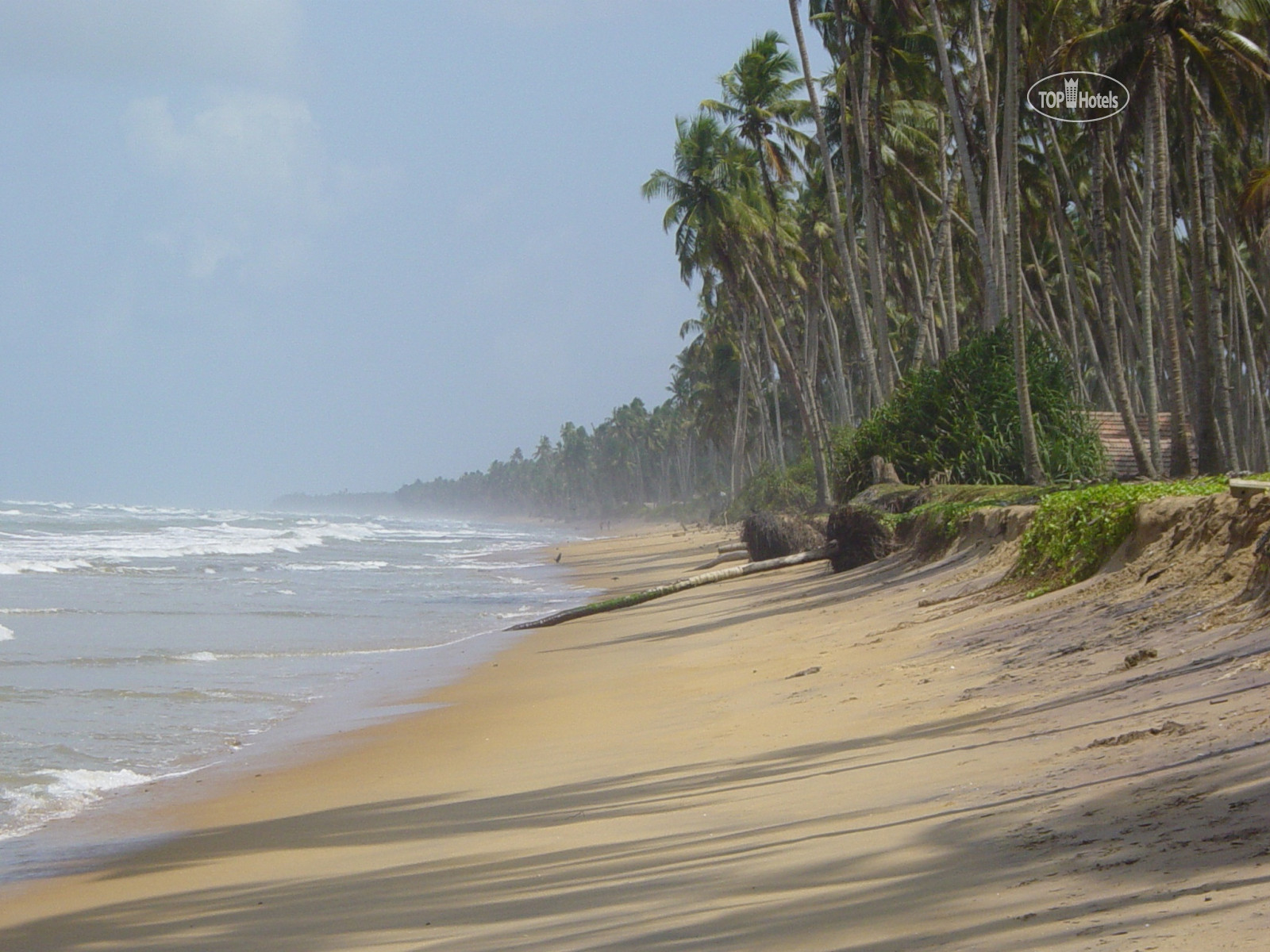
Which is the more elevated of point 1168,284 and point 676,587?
point 1168,284

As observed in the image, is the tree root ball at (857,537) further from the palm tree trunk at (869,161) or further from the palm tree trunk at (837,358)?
the palm tree trunk at (837,358)

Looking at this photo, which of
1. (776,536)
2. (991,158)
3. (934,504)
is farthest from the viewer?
(776,536)

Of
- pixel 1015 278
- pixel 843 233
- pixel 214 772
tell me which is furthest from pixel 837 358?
pixel 214 772

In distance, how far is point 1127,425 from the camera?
19.2 m

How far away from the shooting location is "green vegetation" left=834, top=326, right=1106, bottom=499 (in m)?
19.8

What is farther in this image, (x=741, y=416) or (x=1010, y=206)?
(x=741, y=416)

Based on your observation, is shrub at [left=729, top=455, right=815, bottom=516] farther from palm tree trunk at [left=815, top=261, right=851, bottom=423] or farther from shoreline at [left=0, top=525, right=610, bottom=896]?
shoreline at [left=0, top=525, right=610, bottom=896]

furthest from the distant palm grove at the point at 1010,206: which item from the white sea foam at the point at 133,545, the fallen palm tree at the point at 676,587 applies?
the white sea foam at the point at 133,545

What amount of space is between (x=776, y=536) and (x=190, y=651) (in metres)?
11.5

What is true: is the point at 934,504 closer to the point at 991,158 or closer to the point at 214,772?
the point at 991,158

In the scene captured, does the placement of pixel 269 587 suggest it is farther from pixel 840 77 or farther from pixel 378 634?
pixel 840 77

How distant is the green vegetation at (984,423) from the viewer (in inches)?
779

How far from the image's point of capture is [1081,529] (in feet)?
35.1

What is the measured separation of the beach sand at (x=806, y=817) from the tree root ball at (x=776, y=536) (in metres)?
12.7
